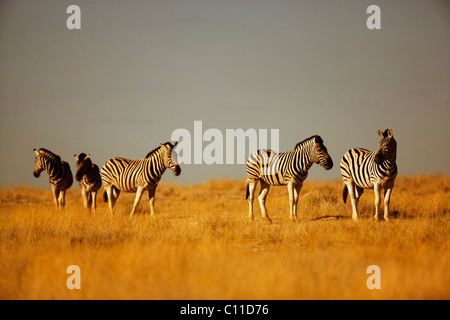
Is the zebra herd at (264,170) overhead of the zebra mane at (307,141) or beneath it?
beneath

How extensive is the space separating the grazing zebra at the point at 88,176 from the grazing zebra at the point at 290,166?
5232 millimetres

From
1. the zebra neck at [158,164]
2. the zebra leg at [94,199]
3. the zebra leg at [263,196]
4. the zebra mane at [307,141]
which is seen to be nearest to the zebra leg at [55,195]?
the zebra leg at [94,199]

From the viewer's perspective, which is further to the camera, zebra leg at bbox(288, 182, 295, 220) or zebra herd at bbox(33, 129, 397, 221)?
zebra leg at bbox(288, 182, 295, 220)

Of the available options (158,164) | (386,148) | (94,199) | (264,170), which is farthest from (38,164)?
(386,148)

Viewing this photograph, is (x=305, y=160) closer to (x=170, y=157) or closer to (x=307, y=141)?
(x=307, y=141)

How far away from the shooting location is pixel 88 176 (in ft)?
50.5

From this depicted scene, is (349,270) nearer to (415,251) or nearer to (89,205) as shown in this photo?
(415,251)

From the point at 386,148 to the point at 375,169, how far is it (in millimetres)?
634

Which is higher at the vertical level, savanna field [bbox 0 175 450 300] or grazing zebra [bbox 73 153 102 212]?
grazing zebra [bbox 73 153 102 212]

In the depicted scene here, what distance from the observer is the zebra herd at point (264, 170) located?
40.4 ft

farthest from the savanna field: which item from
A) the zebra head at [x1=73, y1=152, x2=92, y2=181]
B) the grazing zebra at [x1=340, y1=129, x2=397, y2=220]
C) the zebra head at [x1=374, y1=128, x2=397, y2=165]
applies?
the zebra head at [x1=374, y1=128, x2=397, y2=165]

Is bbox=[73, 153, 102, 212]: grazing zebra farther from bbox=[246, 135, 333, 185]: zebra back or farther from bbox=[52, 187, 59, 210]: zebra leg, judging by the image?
bbox=[246, 135, 333, 185]: zebra back

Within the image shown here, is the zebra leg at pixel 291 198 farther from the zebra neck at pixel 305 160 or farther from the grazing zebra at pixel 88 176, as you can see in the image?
the grazing zebra at pixel 88 176

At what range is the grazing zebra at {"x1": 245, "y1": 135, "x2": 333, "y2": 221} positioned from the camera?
13.1 meters
